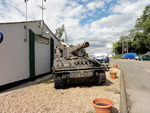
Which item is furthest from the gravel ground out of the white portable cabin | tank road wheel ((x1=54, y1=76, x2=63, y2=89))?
the white portable cabin

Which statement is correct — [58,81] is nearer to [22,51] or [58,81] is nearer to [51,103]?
[51,103]

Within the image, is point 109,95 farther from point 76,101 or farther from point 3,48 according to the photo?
point 3,48

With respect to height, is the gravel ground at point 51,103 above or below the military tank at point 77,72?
below

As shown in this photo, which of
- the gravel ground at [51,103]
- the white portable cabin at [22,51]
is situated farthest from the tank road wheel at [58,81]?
the white portable cabin at [22,51]

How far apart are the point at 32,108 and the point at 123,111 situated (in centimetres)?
285

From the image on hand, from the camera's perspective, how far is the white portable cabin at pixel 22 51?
594cm

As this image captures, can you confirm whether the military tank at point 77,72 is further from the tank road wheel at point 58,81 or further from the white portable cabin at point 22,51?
the white portable cabin at point 22,51

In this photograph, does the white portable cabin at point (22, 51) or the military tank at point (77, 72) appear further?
the white portable cabin at point (22, 51)

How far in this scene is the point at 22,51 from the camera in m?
7.13

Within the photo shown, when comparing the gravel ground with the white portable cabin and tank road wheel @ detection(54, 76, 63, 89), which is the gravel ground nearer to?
tank road wheel @ detection(54, 76, 63, 89)

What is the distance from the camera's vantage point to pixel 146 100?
4406 mm

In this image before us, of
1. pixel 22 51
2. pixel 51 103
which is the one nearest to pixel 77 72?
pixel 51 103

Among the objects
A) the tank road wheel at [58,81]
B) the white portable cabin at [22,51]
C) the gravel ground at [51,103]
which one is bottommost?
the gravel ground at [51,103]

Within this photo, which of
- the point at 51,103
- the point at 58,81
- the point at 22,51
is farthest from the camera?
the point at 22,51
